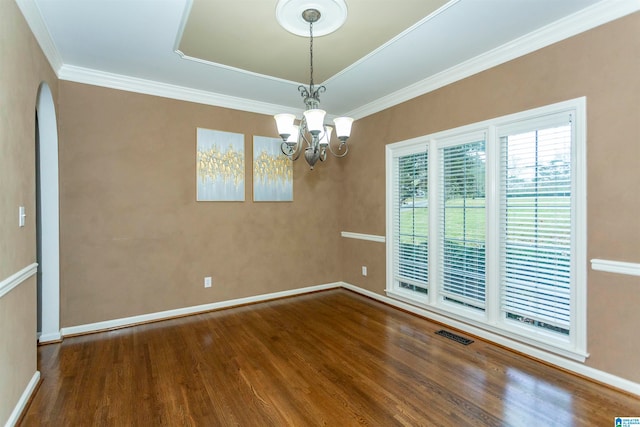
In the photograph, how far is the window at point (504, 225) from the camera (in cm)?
256

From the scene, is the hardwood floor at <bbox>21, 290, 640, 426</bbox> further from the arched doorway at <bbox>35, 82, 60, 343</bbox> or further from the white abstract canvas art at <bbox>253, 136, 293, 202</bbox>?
the white abstract canvas art at <bbox>253, 136, 293, 202</bbox>

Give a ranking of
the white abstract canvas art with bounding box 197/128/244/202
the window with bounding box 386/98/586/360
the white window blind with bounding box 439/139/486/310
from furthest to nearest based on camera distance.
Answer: the white abstract canvas art with bounding box 197/128/244/202
the white window blind with bounding box 439/139/486/310
the window with bounding box 386/98/586/360

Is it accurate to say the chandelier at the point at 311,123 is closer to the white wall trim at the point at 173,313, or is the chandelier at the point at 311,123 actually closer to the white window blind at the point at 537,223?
the white window blind at the point at 537,223

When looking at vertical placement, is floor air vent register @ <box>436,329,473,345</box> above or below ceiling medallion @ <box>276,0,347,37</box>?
below

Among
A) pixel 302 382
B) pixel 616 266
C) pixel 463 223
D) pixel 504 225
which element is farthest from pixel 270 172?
pixel 616 266

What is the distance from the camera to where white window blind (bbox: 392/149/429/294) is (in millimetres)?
3863

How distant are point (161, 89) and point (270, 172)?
1671 millimetres

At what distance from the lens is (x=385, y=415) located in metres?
2.06

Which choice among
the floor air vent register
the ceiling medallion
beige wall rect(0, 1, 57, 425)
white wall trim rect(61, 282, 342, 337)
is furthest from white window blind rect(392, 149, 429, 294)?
beige wall rect(0, 1, 57, 425)

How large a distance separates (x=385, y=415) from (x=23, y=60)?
3.47m

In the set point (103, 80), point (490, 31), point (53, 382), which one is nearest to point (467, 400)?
point (490, 31)

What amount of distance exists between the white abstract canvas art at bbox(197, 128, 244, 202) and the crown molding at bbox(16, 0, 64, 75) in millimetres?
1462

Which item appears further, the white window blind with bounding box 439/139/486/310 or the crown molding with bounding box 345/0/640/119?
the white window blind with bounding box 439/139/486/310

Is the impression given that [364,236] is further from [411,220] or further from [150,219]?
[150,219]
